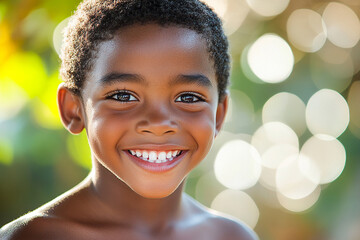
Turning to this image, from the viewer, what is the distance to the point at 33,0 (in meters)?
2.12

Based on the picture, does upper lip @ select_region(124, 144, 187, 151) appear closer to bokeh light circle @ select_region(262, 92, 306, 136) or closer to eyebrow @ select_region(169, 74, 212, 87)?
eyebrow @ select_region(169, 74, 212, 87)

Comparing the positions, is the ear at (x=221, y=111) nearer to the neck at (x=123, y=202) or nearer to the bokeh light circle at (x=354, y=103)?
the neck at (x=123, y=202)

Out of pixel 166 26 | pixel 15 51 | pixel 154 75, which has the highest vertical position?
pixel 15 51

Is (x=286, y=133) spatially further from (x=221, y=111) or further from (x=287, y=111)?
(x=221, y=111)

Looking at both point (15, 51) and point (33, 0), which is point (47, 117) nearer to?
point (15, 51)

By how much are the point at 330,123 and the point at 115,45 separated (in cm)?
204

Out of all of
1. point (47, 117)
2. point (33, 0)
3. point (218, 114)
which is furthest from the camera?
point (47, 117)

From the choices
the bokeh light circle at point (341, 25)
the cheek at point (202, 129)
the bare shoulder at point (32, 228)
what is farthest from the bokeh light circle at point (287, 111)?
the bare shoulder at point (32, 228)

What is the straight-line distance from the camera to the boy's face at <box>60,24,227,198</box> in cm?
140

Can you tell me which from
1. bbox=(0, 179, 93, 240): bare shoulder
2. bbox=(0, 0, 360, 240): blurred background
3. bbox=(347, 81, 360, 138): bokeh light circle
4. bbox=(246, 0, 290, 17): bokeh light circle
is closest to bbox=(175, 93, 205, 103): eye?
bbox=(0, 179, 93, 240): bare shoulder

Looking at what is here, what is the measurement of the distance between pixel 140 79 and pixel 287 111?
1965mm

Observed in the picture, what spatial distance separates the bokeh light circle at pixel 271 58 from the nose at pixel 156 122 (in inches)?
68.6

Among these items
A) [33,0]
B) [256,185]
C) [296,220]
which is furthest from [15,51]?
[296,220]

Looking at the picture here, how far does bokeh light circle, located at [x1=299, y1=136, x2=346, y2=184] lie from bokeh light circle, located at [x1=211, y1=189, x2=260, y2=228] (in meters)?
0.38
